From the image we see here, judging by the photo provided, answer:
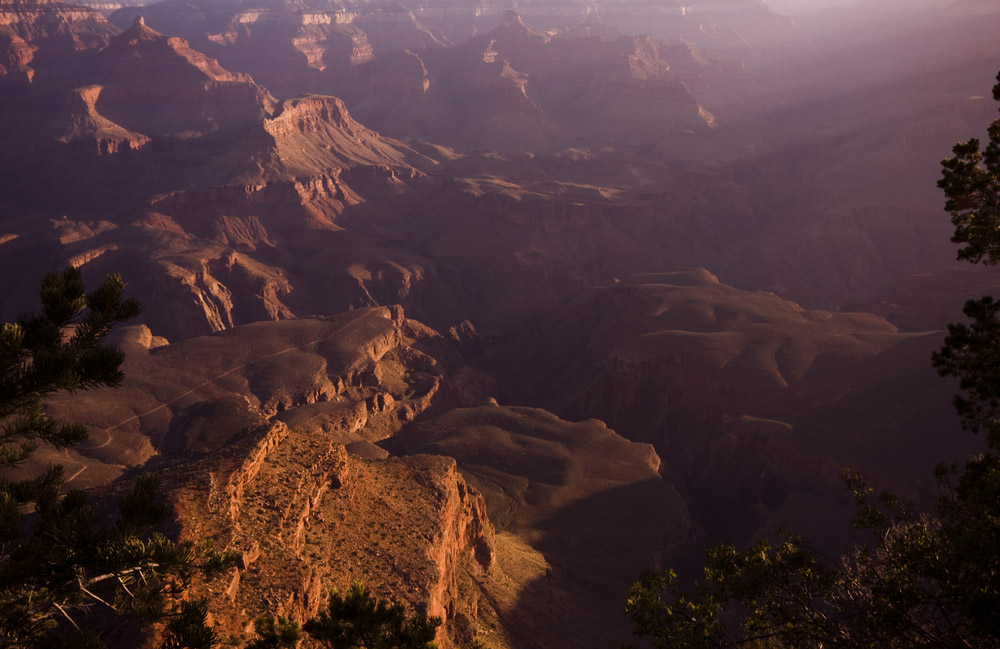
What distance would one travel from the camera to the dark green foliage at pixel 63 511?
11672 millimetres

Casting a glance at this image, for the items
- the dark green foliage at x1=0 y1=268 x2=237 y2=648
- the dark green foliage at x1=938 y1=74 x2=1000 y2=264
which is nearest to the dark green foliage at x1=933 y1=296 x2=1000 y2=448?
the dark green foliage at x1=938 y1=74 x2=1000 y2=264

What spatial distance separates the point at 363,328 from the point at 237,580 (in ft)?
193

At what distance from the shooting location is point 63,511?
1280cm

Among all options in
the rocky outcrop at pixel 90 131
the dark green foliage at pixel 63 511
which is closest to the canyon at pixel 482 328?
the rocky outcrop at pixel 90 131

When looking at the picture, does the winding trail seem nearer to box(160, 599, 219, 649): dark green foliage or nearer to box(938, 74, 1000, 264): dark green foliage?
box(160, 599, 219, 649): dark green foliage

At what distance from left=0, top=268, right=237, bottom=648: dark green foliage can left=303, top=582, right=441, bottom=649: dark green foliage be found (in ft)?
6.99

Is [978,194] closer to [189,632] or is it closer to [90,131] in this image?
[189,632]

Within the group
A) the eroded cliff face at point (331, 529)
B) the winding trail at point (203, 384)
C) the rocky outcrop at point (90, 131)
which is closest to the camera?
the eroded cliff face at point (331, 529)

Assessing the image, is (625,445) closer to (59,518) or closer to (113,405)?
(113,405)

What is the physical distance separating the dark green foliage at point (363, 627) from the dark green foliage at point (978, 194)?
12770 mm

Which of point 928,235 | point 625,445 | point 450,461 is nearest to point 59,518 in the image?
point 450,461

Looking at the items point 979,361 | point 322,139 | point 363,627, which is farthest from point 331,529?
point 322,139

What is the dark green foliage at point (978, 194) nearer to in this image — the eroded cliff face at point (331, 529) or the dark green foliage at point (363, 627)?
the dark green foliage at point (363, 627)

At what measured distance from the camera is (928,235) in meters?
125
